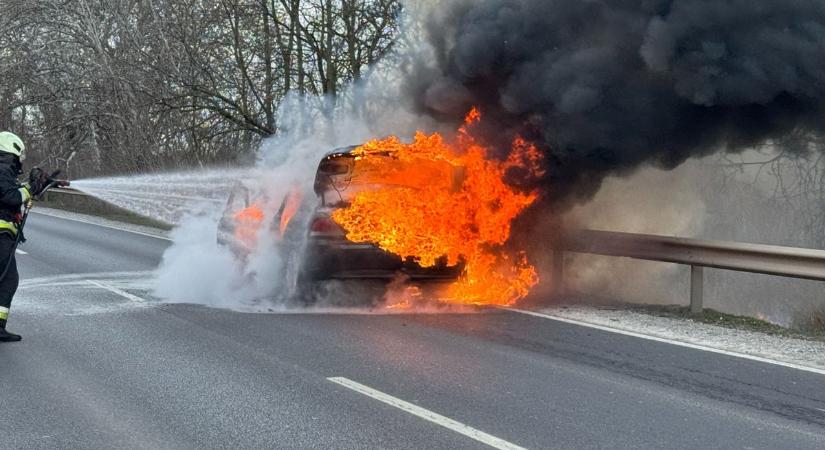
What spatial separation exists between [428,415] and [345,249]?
355 centimetres

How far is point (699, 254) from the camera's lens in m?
8.59

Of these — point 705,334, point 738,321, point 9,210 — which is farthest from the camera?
point 738,321

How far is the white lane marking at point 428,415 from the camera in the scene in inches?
180

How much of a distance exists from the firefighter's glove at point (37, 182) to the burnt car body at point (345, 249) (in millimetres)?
2617

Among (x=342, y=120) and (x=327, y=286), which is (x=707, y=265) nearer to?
(x=327, y=286)

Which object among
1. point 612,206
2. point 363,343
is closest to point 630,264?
point 612,206

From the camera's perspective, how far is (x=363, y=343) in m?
7.14

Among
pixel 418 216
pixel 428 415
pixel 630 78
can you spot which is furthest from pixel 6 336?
pixel 630 78

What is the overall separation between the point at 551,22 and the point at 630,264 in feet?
16.8

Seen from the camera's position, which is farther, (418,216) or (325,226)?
(418,216)

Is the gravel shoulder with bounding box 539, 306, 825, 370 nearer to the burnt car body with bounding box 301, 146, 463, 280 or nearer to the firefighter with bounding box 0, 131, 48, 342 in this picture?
the burnt car body with bounding box 301, 146, 463, 280

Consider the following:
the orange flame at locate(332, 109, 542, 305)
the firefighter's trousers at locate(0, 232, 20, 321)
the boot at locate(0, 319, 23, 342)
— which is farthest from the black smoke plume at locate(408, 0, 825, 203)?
the boot at locate(0, 319, 23, 342)

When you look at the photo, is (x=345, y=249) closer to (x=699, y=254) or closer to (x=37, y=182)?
(x=37, y=182)

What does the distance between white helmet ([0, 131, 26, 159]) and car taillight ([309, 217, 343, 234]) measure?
113 inches
